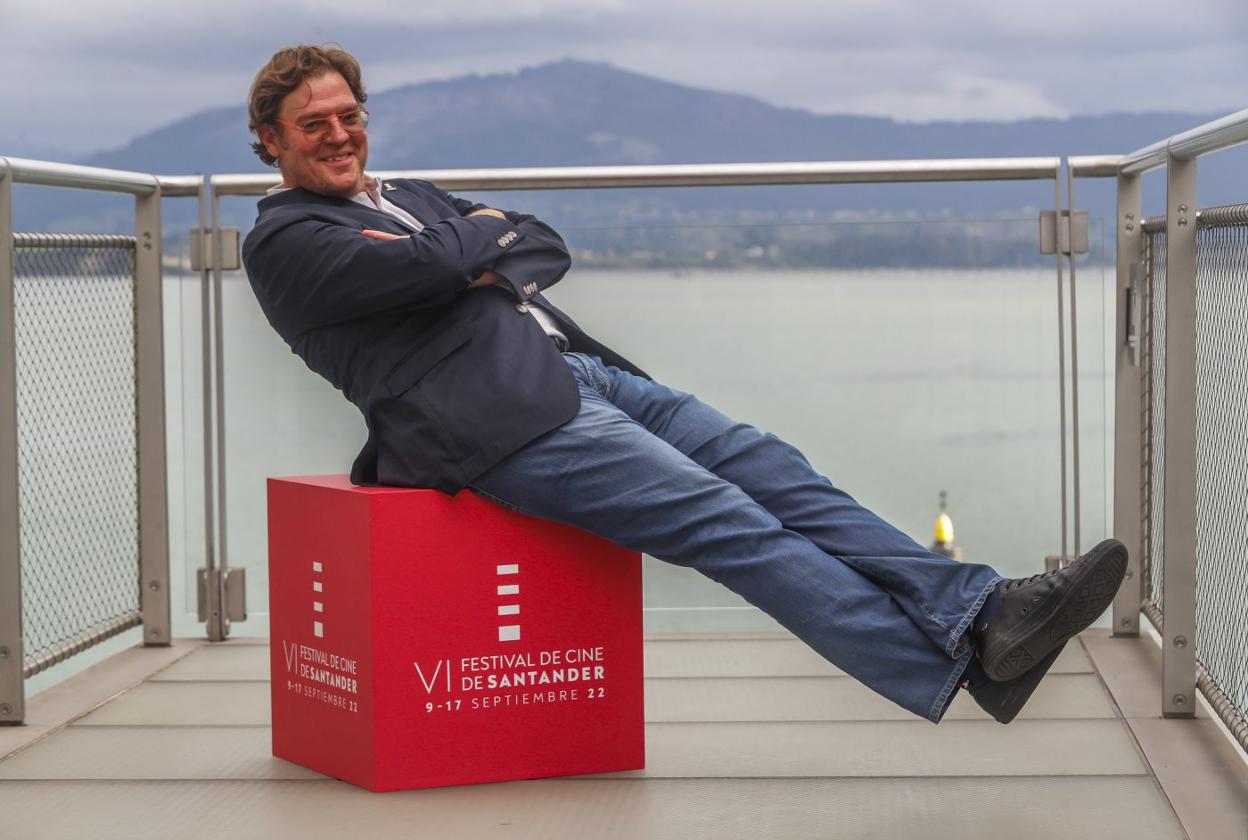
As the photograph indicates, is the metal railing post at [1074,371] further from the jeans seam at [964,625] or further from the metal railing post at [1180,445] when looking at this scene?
the jeans seam at [964,625]

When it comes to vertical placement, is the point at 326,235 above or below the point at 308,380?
above

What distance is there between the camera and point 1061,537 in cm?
394

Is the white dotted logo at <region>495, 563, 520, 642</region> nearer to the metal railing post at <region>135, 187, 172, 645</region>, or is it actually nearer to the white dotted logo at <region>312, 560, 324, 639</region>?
the white dotted logo at <region>312, 560, 324, 639</region>


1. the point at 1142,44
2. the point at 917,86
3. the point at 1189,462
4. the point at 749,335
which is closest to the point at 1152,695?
the point at 1189,462

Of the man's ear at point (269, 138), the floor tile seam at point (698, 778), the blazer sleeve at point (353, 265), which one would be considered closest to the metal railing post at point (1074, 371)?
the floor tile seam at point (698, 778)

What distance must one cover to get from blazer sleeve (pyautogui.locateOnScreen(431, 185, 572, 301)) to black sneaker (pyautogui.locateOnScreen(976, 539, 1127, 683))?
991mm

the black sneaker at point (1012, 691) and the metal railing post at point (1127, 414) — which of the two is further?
the metal railing post at point (1127, 414)

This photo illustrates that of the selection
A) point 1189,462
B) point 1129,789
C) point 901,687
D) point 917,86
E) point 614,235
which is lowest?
point 1129,789

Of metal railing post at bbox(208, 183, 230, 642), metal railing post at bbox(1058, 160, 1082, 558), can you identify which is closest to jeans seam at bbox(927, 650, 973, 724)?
metal railing post at bbox(1058, 160, 1082, 558)

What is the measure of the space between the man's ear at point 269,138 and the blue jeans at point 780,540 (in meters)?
0.72

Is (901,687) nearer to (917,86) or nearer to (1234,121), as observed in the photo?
(1234,121)

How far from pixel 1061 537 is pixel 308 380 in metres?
1.98

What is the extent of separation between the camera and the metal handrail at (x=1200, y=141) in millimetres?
2496

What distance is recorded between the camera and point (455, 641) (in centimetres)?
262
